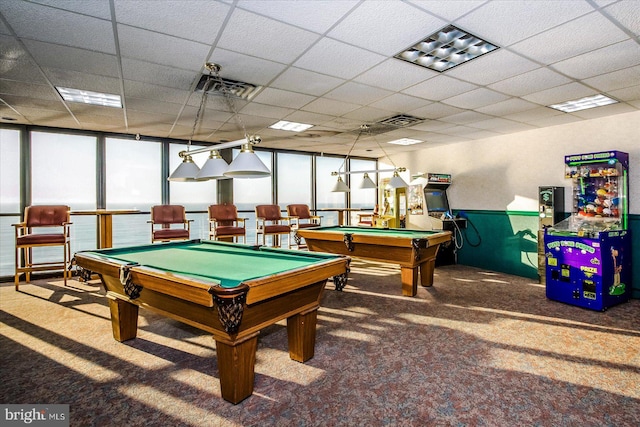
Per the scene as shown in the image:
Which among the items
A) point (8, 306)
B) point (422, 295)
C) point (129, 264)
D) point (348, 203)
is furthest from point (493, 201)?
point (8, 306)

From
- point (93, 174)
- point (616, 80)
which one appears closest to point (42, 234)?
point (93, 174)

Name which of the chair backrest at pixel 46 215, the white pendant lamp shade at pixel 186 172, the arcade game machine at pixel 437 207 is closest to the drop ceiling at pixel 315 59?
the white pendant lamp shade at pixel 186 172

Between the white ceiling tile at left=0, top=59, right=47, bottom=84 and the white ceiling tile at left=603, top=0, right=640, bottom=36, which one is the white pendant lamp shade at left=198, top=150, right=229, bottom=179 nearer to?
the white ceiling tile at left=0, top=59, right=47, bottom=84

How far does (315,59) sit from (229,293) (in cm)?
238

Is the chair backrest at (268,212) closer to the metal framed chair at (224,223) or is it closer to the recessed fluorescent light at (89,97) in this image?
the metal framed chair at (224,223)

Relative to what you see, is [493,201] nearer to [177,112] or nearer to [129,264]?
[177,112]

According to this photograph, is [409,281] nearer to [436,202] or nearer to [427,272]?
[427,272]

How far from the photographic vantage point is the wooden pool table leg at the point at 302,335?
2.66 metres

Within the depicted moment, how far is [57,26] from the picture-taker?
2.54 m

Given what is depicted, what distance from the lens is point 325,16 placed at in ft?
7.93

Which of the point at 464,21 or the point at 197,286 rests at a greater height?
the point at 464,21

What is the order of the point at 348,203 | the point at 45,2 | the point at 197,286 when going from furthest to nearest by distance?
the point at 348,203 < the point at 45,2 < the point at 197,286

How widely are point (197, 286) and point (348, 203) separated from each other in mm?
7719

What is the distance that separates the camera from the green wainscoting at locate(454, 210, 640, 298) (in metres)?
5.94
